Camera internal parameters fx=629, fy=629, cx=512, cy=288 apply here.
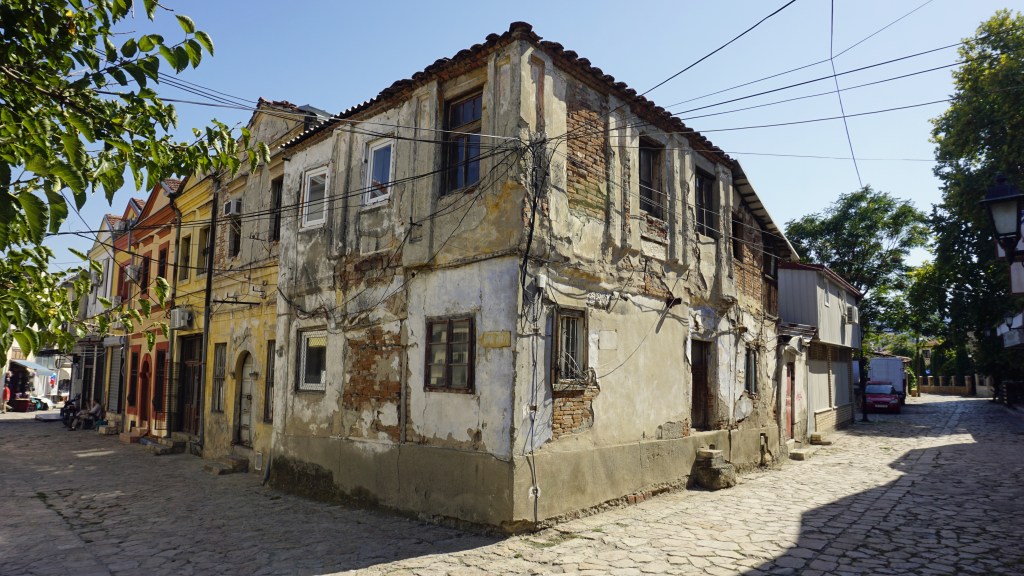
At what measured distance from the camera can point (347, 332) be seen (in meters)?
10.7

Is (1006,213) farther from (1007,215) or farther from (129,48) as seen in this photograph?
(129,48)

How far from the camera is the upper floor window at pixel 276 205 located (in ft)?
45.4

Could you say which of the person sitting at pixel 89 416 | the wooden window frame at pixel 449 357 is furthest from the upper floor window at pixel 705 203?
the person sitting at pixel 89 416

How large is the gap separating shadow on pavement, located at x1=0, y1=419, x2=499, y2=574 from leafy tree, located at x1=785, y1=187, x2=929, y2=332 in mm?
32748

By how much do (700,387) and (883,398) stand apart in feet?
73.4

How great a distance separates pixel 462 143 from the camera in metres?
9.39

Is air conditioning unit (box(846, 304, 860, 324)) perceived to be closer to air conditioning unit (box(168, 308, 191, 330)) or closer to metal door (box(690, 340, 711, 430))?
metal door (box(690, 340, 711, 430))

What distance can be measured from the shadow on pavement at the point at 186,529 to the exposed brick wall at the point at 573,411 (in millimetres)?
1729

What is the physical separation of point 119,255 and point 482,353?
21451mm

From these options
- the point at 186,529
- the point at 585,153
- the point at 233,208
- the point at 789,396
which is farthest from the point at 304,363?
the point at 789,396

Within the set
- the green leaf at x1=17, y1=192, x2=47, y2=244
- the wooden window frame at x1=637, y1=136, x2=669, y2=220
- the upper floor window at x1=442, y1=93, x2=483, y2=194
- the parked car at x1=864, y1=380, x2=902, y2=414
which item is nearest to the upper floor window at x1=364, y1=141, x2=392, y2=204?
the upper floor window at x1=442, y1=93, x2=483, y2=194

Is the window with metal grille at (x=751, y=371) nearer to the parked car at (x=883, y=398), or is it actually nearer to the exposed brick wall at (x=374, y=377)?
the exposed brick wall at (x=374, y=377)

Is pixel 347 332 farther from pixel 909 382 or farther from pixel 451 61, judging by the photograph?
pixel 909 382

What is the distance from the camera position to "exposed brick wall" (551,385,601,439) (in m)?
8.41
